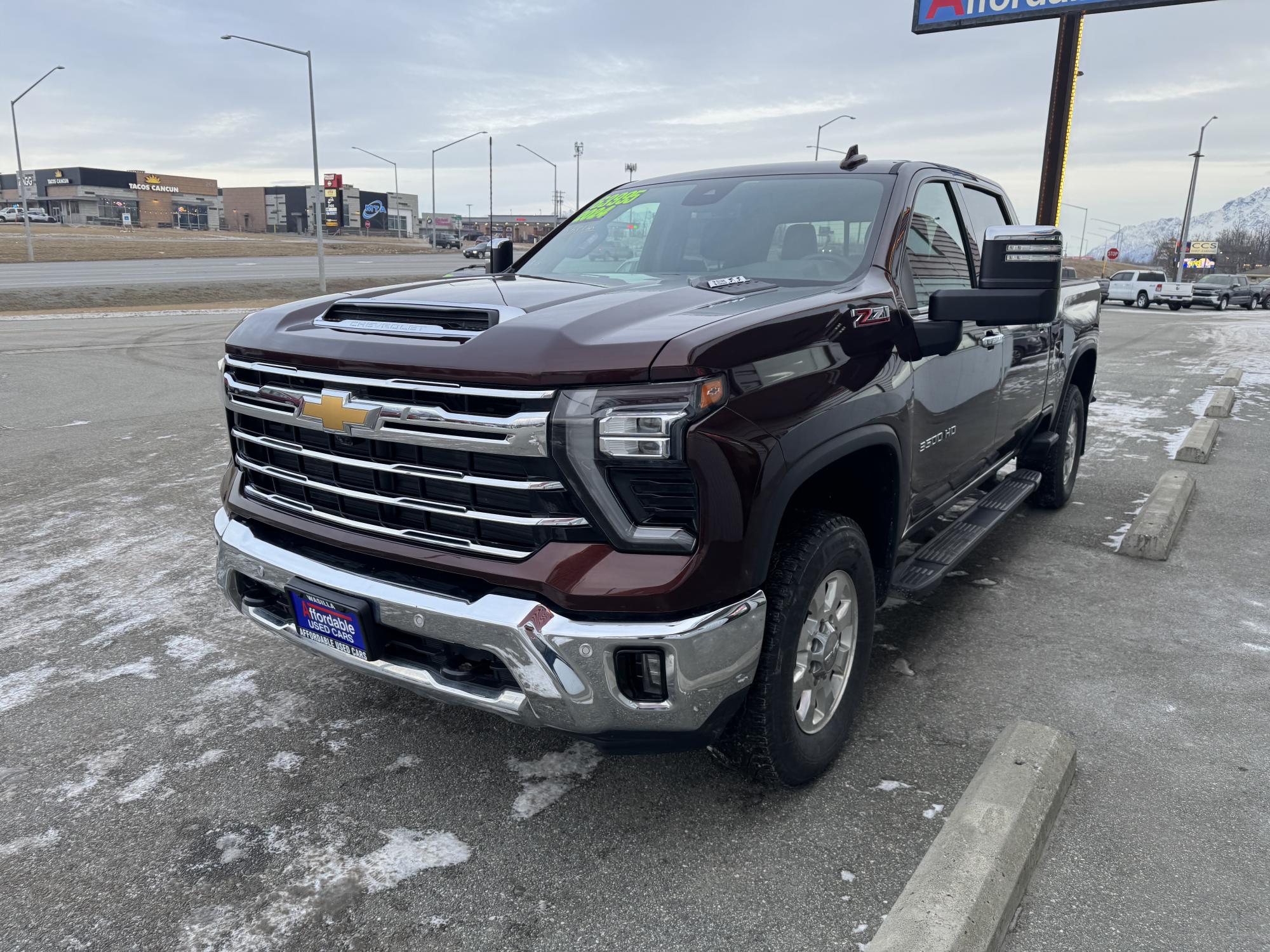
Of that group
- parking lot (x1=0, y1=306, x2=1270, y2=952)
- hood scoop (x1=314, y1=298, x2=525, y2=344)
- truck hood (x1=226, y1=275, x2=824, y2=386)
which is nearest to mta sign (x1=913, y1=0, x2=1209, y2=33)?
parking lot (x1=0, y1=306, x2=1270, y2=952)

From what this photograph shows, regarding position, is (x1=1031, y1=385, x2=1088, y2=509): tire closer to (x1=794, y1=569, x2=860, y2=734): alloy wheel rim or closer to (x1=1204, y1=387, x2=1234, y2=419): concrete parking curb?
(x1=794, y1=569, x2=860, y2=734): alloy wheel rim

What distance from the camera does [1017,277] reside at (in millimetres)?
Answer: 2912

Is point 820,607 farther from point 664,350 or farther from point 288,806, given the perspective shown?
point 288,806

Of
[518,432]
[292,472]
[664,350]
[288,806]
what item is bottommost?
[288,806]

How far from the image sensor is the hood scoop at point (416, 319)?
8.35ft

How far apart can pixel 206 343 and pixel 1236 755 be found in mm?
14737

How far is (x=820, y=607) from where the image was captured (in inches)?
110

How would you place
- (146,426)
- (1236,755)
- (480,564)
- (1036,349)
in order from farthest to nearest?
(146,426) → (1036,349) → (1236,755) → (480,564)

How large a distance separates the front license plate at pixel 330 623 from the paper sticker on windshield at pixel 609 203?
2.35 m

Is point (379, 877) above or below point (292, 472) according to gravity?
below

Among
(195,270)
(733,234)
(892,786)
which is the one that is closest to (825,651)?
(892,786)

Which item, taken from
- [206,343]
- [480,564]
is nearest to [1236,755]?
[480,564]

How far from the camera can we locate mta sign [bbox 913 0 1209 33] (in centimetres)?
1582

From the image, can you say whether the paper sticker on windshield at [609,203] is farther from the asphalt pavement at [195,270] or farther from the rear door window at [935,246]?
the asphalt pavement at [195,270]
